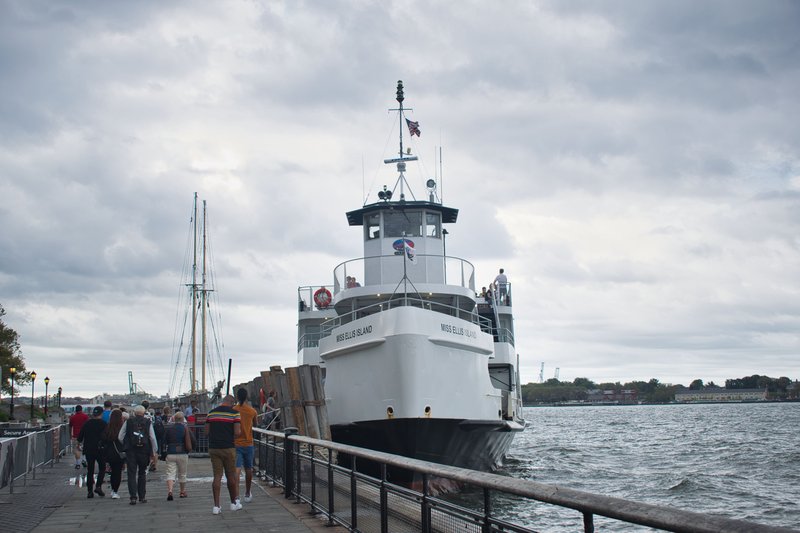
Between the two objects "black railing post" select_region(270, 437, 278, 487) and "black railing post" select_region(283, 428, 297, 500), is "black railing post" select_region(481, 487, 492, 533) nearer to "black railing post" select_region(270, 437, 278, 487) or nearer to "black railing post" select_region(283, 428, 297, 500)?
"black railing post" select_region(283, 428, 297, 500)

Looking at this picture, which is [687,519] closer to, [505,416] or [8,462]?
[8,462]

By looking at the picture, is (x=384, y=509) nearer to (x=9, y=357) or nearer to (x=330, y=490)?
(x=330, y=490)

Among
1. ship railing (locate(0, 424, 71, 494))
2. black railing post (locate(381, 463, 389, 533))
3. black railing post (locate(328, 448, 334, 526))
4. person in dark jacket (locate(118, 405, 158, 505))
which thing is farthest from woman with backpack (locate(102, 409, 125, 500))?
black railing post (locate(381, 463, 389, 533))

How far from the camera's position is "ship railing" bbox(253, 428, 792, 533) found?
3691mm

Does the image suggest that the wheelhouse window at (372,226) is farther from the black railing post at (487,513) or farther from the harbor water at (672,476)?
the black railing post at (487,513)

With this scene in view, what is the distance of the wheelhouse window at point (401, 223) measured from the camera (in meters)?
25.6

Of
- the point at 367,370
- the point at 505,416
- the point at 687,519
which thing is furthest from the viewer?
the point at 505,416

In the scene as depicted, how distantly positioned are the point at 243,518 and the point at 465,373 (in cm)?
926

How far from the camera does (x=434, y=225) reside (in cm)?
2591

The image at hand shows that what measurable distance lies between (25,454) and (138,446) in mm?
4077

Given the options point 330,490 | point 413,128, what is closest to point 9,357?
point 413,128

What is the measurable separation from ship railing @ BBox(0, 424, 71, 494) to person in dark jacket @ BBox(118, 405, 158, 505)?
2.24 metres

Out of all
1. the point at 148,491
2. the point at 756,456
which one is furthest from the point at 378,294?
the point at 756,456

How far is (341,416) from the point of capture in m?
19.5
